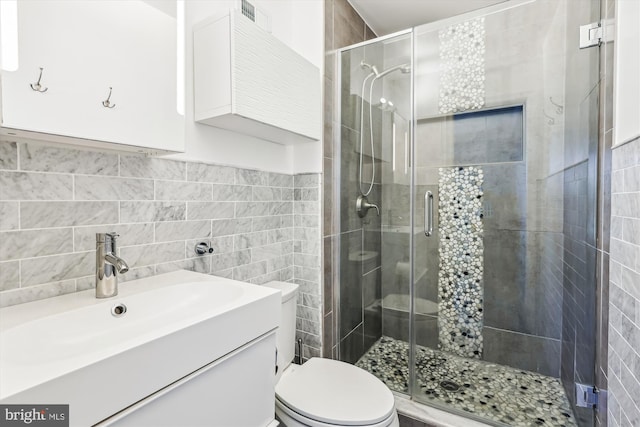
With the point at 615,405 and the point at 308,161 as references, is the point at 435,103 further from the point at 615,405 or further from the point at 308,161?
the point at 615,405

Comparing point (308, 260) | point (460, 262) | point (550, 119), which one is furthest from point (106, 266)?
point (550, 119)

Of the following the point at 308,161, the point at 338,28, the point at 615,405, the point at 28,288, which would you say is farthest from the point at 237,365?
the point at 338,28

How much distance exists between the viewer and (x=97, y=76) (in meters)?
0.87

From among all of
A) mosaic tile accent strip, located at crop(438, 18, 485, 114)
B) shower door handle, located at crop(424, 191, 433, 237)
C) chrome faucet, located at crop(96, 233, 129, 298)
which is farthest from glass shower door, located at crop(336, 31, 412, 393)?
chrome faucet, located at crop(96, 233, 129, 298)

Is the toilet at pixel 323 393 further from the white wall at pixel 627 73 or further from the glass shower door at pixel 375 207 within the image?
the white wall at pixel 627 73

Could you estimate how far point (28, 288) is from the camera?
0.91 meters

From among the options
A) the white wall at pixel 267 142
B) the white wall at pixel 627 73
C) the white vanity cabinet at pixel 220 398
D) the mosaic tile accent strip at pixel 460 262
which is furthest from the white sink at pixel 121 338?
the white wall at pixel 627 73

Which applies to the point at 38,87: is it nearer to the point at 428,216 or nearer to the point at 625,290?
the point at 428,216

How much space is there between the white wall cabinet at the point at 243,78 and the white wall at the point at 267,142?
0.16 feet

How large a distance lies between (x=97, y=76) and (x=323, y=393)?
1.39m

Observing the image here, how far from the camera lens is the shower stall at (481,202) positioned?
1541mm

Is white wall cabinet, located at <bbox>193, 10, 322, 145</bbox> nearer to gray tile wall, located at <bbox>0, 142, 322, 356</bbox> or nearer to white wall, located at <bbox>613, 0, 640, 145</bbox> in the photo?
gray tile wall, located at <bbox>0, 142, 322, 356</bbox>

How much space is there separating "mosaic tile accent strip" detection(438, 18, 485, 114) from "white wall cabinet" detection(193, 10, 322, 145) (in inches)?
33.5

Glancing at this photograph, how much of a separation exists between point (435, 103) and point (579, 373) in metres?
1.52
